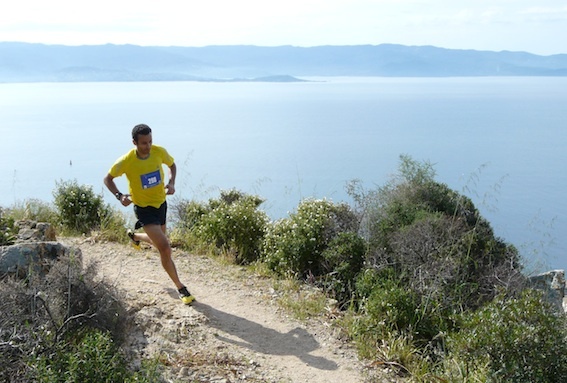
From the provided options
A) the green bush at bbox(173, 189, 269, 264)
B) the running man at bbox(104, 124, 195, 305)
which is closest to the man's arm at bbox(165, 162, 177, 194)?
the running man at bbox(104, 124, 195, 305)

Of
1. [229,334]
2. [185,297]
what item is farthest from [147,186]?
[229,334]

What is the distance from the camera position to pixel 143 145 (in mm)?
7035

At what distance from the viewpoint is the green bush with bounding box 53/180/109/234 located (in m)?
11.5

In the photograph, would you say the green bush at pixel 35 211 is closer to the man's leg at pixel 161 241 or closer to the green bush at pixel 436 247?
the man's leg at pixel 161 241

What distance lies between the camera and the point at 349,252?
856cm

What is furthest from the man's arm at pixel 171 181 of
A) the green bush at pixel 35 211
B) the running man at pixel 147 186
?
the green bush at pixel 35 211

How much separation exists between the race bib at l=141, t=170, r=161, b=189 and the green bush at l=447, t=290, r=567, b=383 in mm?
3861

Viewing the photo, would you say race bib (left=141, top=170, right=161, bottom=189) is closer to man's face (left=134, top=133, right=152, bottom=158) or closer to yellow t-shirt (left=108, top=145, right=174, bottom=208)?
yellow t-shirt (left=108, top=145, right=174, bottom=208)

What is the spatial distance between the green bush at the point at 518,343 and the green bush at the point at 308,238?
312cm

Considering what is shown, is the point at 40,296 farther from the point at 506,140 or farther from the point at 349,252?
the point at 506,140

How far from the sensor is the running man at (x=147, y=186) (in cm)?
714

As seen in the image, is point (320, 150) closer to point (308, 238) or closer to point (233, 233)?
point (233, 233)

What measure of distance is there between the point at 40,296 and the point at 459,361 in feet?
13.1

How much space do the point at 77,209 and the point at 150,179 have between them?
5.12 meters
